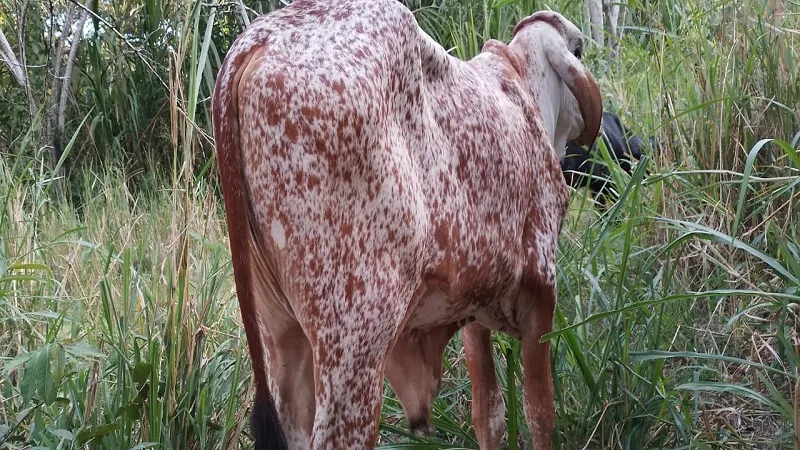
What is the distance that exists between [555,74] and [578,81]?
97 millimetres

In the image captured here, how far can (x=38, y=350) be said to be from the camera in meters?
2.37

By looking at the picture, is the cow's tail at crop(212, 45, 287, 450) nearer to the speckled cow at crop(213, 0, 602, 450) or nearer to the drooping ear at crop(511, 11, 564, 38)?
the speckled cow at crop(213, 0, 602, 450)

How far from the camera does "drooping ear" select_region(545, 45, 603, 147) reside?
3.12 m

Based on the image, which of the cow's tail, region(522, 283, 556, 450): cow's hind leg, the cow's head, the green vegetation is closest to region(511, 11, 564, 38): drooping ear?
the cow's head

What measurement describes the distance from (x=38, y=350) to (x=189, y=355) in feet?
1.27

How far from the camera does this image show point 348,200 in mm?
1946

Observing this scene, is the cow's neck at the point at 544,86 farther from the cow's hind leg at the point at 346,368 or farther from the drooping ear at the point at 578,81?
the cow's hind leg at the point at 346,368

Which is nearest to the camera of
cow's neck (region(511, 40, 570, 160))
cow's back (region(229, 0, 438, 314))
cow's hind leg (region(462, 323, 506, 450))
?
cow's back (region(229, 0, 438, 314))

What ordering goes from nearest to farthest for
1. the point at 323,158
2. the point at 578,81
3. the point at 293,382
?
1. the point at 323,158
2. the point at 293,382
3. the point at 578,81

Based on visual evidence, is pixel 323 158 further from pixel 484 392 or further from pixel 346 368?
pixel 484 392

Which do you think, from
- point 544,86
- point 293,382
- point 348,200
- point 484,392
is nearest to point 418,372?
point 484,392

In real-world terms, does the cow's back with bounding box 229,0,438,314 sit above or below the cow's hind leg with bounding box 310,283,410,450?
above

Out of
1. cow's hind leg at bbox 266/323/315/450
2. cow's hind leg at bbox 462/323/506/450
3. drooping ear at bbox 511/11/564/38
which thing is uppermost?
drooping ear at bbox 511/11/564/38

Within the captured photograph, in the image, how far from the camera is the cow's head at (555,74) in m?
3.10
